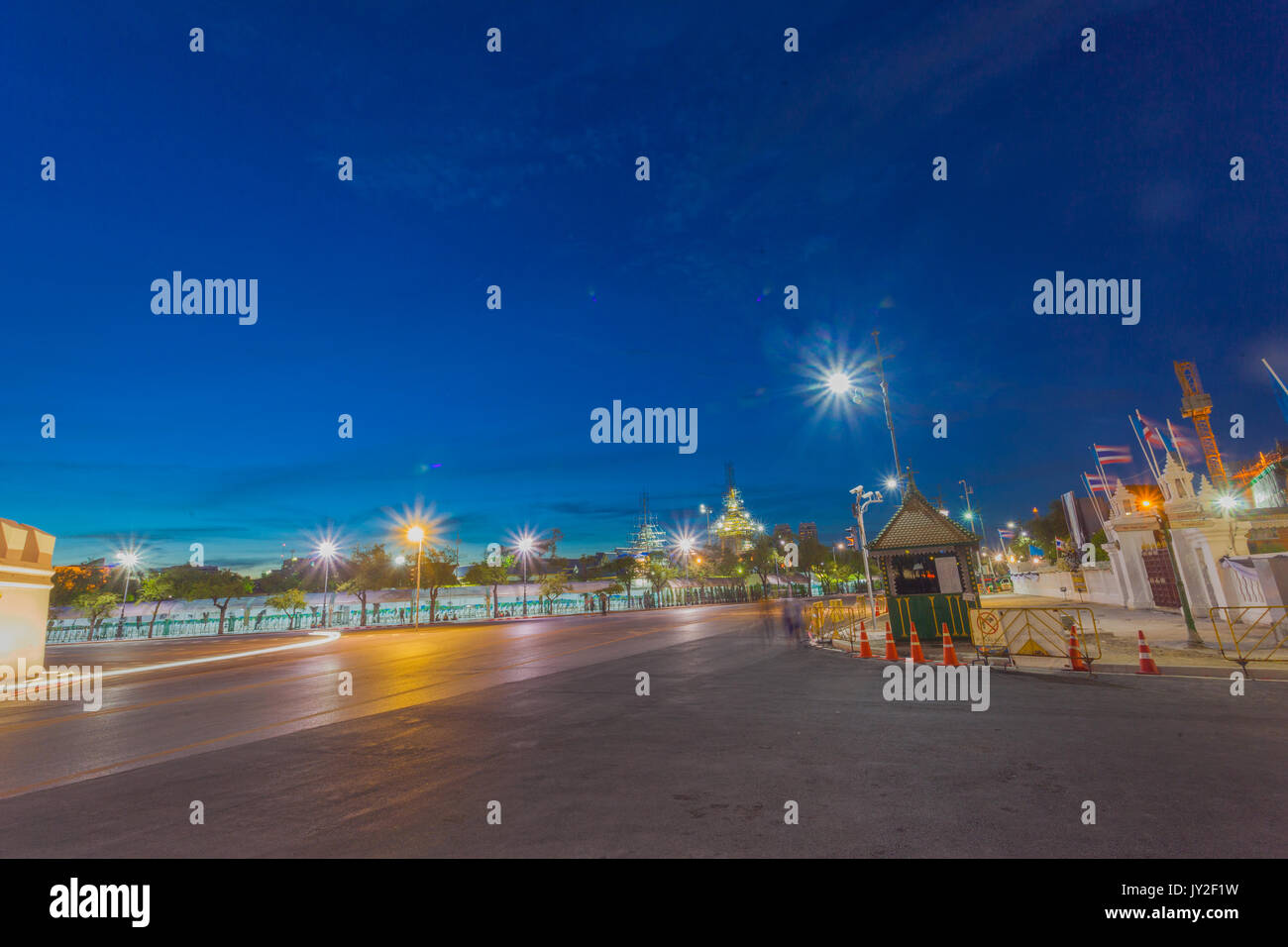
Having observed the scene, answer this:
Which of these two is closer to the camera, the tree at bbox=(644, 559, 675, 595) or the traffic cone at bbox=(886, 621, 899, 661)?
the traffic cone at bbox=(886, 621, 899, 661)

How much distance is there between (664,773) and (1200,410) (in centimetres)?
8463

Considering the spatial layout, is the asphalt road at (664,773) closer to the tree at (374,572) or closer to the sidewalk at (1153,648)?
the sidewalk at (1153,648)

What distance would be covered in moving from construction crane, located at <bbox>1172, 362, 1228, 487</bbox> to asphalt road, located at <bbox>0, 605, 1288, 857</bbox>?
230ft

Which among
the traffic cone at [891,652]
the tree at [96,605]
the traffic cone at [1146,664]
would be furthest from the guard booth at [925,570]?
the tree at [96,605]

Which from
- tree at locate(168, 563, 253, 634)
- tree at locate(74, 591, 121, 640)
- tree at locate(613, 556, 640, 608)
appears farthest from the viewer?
tree at locate(613, 556, 640, 608)

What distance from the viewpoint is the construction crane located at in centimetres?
5975

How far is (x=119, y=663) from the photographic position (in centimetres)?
2117

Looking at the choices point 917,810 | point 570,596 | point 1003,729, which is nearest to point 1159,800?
point 917,810

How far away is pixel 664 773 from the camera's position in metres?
5.97

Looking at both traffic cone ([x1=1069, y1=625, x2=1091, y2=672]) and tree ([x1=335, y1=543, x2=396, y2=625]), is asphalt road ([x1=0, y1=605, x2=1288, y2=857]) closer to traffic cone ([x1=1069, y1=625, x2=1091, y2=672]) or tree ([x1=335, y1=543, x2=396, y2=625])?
traffic cone ([x1=1069, y1=625, x2=1091, y2=672])

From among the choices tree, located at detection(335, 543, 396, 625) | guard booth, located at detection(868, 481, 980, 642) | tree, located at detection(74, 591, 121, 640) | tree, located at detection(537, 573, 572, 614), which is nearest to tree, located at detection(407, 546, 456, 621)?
tree, located at detection(335, 543, 396, 625)

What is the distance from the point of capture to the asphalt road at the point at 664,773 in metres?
4.35
